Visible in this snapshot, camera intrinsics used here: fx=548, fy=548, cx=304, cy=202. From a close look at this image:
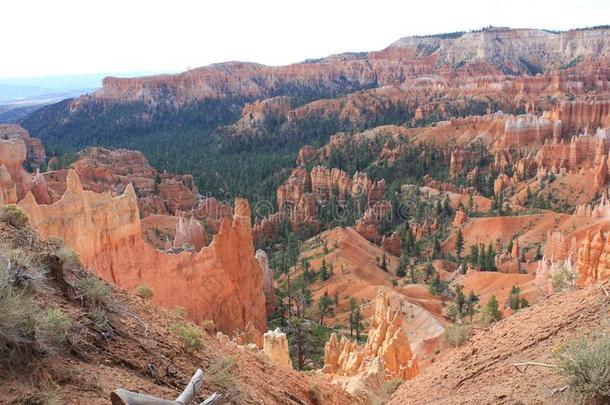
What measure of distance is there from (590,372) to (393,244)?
126ft

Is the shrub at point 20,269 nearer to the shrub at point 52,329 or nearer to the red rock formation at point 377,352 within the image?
the shrub at point 52,329

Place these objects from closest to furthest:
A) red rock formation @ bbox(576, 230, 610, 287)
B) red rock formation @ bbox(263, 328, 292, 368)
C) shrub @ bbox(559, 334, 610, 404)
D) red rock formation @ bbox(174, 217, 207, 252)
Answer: shrub @ bbox(559, 334, 610, 404) < red rock formation @ bbox(263, 328, 292, 368) < red rock formation @ bbox(576, 230, 610, 287) < red rock formation @ bbox(174, 217, 207, 252)

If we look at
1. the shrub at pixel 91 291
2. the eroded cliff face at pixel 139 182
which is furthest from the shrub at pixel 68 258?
the eroded cliff face at pixel 139 182

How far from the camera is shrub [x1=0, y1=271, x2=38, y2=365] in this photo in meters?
4.58

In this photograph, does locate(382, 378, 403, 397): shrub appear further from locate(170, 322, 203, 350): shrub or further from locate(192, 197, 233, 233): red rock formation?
locate(192, 197, 233, 233): red rock formation

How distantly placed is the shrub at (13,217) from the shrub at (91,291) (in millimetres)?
1834

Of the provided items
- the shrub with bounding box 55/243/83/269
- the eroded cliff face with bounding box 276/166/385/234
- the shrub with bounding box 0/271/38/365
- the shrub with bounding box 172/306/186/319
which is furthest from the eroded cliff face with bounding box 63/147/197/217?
the shrub with bounding box 0/271/38/365

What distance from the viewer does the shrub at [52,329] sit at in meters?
4.95

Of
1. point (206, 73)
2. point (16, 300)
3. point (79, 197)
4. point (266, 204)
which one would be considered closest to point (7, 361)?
point (16, 300)

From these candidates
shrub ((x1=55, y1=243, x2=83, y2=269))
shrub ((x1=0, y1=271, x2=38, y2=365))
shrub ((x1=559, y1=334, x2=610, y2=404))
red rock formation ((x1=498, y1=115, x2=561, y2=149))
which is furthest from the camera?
red rock formation ((x1=498, y1=115, x2=561, y2=149))

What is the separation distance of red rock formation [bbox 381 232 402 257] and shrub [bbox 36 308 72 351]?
38.5 meters

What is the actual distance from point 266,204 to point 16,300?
53.4 meters

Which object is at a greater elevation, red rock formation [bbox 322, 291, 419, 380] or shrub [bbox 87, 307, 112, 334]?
shrub [bbox 87, 307, 112, 334]

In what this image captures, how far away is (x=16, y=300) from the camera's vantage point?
4.79m
